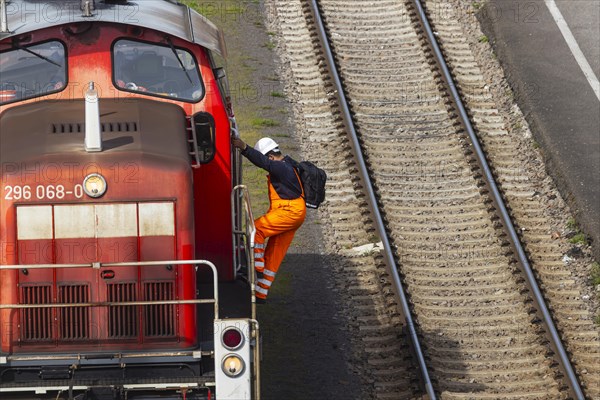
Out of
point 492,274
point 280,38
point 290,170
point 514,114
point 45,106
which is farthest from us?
point 280,38

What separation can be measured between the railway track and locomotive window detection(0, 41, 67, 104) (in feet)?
13.8

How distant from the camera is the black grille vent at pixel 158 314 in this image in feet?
29.6

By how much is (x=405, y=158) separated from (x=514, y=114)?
2235 millimetres

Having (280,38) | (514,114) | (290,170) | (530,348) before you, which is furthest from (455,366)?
(280,38)

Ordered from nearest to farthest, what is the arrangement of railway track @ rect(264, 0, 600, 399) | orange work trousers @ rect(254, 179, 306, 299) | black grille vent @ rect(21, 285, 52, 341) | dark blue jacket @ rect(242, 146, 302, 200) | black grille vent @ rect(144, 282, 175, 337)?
black grille vent @ rect(21, 285, 52, 341), black grille vent @ rect(144, 282, 175, 337), dark blue jacket @ rect(242, 146, 302, 200), orange work trousers @ rect(254, 179, 306, 299), railway track @ rect(264, 0, 600, 399)

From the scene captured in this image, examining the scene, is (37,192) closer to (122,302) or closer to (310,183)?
(122,302)

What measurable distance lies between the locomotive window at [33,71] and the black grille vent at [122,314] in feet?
6.11

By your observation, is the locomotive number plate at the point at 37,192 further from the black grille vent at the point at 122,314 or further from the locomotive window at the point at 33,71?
the locomotive window at the point at 33,71

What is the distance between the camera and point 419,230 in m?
14.0

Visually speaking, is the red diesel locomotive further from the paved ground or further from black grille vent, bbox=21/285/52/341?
the paved ground

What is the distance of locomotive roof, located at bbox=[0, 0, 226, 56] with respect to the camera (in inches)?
382

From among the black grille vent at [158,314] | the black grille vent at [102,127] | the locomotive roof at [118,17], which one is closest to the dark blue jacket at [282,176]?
the locomotive roof at [118,17]

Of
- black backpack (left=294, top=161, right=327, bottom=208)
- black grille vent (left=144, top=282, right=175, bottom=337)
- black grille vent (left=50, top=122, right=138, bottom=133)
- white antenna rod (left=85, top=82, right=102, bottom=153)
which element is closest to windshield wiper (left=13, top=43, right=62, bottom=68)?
black grille vent (left=50, top=122, right=138, bottom=133)

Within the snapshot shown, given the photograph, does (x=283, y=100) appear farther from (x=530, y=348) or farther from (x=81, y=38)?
(x=81, y=38)
